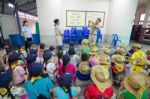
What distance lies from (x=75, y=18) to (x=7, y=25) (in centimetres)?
360

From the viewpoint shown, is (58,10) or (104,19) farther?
(104,19)

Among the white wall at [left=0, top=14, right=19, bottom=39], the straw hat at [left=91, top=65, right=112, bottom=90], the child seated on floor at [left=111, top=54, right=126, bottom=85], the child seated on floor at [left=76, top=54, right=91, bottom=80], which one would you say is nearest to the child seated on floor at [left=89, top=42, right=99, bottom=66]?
the child seated on floor at [left=76, top=54, right=91, bottom=80]

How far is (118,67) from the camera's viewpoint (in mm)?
2225

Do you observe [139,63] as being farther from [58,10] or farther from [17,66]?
[58,10]

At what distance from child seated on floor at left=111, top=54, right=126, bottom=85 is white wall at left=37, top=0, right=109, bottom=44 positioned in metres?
4.32

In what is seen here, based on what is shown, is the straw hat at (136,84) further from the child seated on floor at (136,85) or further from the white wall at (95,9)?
the white wall at (95,9)

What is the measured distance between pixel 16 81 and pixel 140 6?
32.1ft

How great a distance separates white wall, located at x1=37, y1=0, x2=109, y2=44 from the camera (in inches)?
220

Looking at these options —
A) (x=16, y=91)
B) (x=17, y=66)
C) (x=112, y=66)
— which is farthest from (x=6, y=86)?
(x=112, y=66)

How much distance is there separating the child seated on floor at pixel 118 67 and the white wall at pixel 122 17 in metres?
4.42

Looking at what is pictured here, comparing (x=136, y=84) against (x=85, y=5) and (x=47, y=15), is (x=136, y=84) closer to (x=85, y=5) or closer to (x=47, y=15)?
(x=47, y=15)

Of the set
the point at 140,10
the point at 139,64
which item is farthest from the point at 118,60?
the point at 140,10

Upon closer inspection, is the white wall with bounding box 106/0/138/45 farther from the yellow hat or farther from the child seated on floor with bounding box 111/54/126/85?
the yellow hat

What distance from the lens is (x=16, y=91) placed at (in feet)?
4.19
